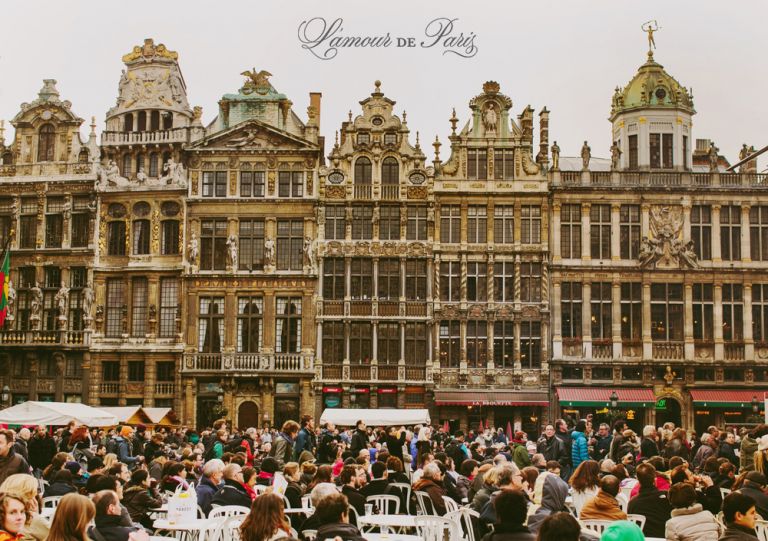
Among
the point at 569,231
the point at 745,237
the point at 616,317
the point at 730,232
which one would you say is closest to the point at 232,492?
the point at 616,317

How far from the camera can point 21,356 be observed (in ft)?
136

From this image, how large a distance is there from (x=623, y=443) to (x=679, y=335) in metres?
21.4

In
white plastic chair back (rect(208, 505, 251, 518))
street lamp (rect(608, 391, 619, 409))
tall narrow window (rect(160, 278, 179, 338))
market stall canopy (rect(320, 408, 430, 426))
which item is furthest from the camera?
tall narrow window (rect(160, 278, 179, 338))

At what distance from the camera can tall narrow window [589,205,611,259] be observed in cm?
3978

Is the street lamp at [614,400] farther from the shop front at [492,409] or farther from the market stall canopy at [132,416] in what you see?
the market stall canopy at [132,416]

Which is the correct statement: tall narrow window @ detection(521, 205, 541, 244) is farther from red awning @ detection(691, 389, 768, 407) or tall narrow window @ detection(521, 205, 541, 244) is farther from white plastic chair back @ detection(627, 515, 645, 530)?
white plastic chair back @ detection(627, 515, 645, 530)

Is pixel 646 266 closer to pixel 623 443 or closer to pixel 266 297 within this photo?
pixel 266 297

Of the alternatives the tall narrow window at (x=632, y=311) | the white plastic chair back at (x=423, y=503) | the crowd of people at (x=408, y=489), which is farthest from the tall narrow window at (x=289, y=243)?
the white plastic chair back at (x=423, y=503)

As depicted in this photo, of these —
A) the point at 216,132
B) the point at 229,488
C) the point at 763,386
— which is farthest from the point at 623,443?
the point at 216,132

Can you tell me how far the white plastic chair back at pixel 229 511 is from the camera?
11562mm

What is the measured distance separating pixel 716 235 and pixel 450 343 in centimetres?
1107

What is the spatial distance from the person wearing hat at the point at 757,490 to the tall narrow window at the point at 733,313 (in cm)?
2886

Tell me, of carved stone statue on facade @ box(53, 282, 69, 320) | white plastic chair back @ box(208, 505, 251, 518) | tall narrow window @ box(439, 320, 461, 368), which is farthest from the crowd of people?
carved stone statue on facade @ box(53, 282, 69, 320)

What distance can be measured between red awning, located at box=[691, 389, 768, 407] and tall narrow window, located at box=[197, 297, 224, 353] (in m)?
18.2
